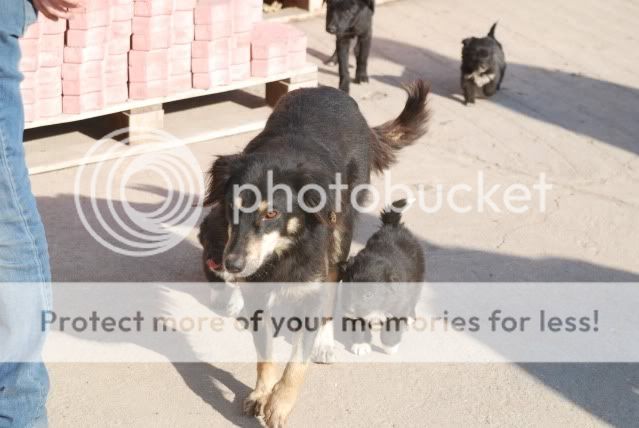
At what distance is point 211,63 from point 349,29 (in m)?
1.62

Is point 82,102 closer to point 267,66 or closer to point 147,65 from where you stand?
point 147,65

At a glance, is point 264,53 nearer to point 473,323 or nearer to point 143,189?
point 143,189

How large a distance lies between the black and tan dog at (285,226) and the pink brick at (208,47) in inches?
83.6

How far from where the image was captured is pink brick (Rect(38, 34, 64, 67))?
5699mm

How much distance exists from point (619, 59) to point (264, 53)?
392 cm

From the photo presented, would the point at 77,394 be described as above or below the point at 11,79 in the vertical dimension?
below

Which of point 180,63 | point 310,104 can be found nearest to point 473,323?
point 310,104

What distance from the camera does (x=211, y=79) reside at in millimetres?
6484

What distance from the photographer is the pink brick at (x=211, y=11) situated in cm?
628

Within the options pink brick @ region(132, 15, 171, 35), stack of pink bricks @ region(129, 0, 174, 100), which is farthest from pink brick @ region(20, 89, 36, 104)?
pink brick @ region(132, 15, 171, 35)

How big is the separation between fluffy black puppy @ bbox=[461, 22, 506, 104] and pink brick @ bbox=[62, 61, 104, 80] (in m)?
3.01

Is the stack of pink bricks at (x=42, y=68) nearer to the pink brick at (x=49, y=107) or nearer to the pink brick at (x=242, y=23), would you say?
the pink brick at (x=49, y=107)

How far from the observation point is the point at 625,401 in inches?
160

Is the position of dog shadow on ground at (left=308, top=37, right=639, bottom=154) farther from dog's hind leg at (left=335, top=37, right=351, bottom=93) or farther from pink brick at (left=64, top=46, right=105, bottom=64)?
pink brick at (left=64, top=46, right=105, bottom=64)
